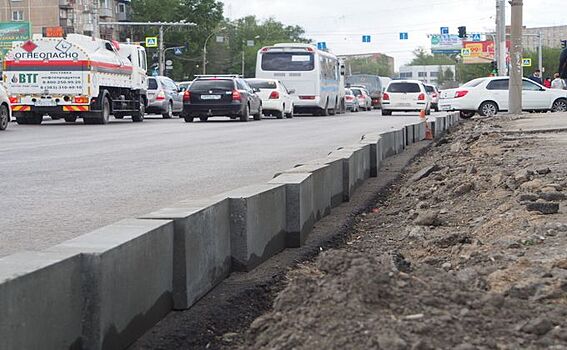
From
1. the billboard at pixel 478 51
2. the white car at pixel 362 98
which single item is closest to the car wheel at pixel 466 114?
the white car at pixel 362 98

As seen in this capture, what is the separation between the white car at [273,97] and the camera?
3734 centimetres

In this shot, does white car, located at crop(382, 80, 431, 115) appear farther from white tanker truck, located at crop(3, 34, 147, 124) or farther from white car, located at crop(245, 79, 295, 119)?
white tanker truck, located at crop(3, 34, 147, 124)

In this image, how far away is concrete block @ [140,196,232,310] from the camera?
16.0 feet

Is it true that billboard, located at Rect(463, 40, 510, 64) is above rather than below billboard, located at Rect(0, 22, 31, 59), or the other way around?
below

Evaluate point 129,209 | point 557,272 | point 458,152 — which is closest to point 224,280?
point 557,272

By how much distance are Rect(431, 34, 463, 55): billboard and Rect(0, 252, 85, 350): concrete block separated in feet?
445

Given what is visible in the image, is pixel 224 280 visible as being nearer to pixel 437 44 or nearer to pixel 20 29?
pixel 20 29

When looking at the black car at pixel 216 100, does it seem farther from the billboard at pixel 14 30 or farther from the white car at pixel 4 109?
the billboard at pixel 14 30

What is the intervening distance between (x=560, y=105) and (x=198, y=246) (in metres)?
31.6

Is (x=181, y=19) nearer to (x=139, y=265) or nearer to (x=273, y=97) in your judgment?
(x=273, y=97)

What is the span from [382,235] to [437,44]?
13517 cm

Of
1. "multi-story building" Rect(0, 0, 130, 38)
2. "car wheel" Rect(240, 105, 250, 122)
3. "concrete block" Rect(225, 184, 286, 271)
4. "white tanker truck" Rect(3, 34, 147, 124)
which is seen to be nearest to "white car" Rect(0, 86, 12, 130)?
"white tanker truck" Rect(3, 34, 147, 124)

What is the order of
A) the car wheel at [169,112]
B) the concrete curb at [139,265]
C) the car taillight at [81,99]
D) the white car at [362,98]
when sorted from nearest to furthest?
the concrete curb at [139,265] → the car taillight at [81,99] → the car wheel at [169,112] → the white car at [362,98]

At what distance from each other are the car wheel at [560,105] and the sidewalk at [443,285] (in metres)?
27.0
